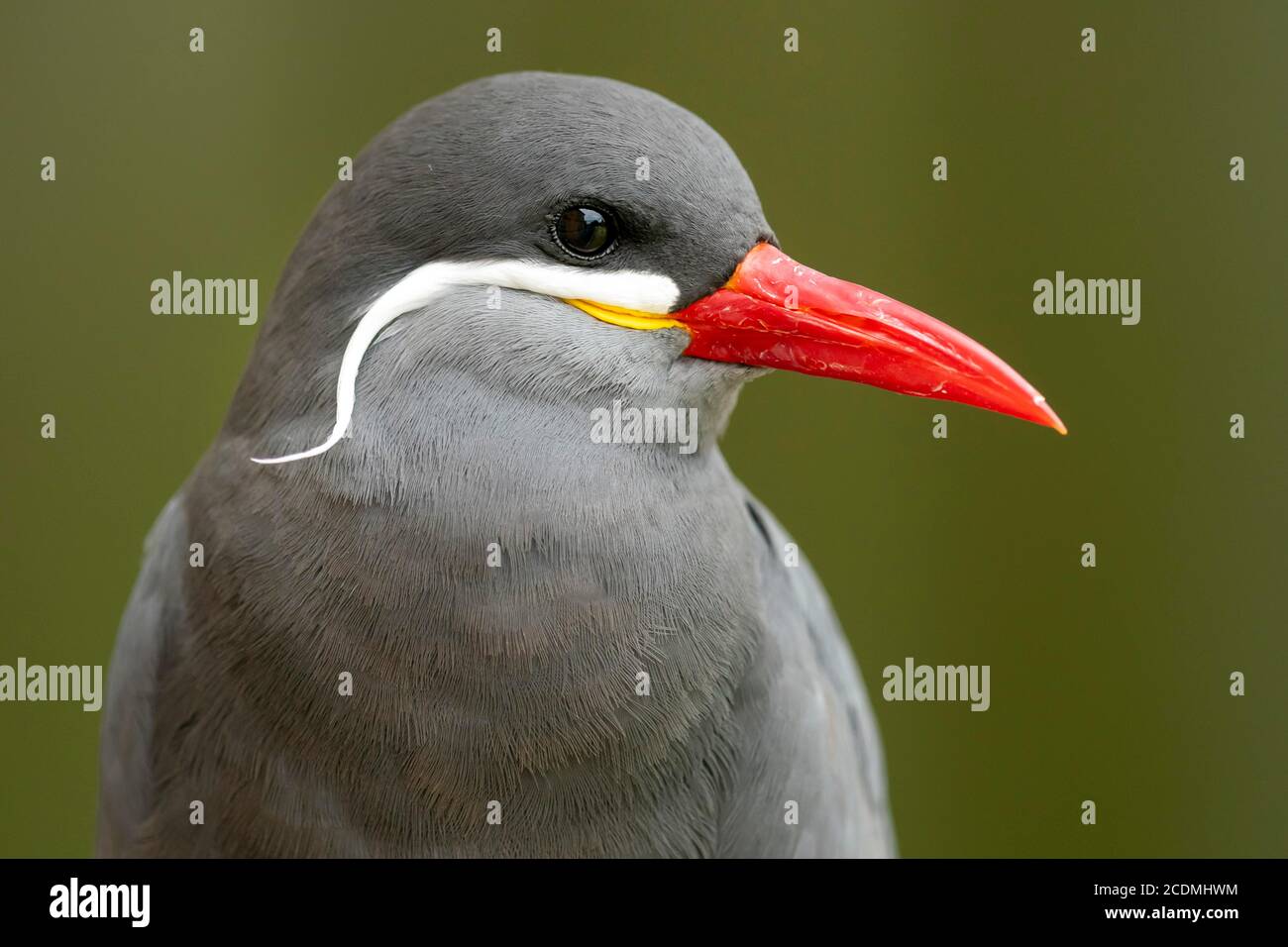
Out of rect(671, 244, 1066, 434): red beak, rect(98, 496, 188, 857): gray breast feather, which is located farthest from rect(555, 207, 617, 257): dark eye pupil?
rect(98, 496, 188, 857): gray breast feather

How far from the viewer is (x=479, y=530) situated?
53.9 inches

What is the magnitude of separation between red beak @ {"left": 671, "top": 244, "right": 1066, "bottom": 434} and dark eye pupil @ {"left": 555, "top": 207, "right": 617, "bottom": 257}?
0.39 feet

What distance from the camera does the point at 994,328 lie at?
272 cm

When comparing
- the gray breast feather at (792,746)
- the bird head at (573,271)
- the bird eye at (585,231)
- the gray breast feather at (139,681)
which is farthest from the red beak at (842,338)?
the gray breast feather at (139,681)

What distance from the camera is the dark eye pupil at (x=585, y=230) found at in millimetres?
1368

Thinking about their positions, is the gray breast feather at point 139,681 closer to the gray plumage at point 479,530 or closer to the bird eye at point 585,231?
the gray plumage at point 479,530

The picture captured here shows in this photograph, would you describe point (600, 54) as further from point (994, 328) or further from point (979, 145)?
point (994, 328)

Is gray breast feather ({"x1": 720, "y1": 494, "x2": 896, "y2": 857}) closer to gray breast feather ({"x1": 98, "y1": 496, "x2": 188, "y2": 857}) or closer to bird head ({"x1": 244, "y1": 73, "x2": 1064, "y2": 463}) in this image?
bird head ({"x1": 244, "y1": 73, "x2": 1064, "y2": 463})

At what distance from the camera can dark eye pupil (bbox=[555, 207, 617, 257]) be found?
1.37 metres

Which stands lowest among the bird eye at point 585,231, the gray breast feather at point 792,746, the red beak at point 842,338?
the gray breast feather at point 792,746

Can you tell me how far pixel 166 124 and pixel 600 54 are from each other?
2.80 feet

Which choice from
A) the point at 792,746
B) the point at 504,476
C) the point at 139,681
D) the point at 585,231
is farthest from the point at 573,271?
the point at 139,681

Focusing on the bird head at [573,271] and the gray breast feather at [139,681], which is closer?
the bird head at [573,271]
